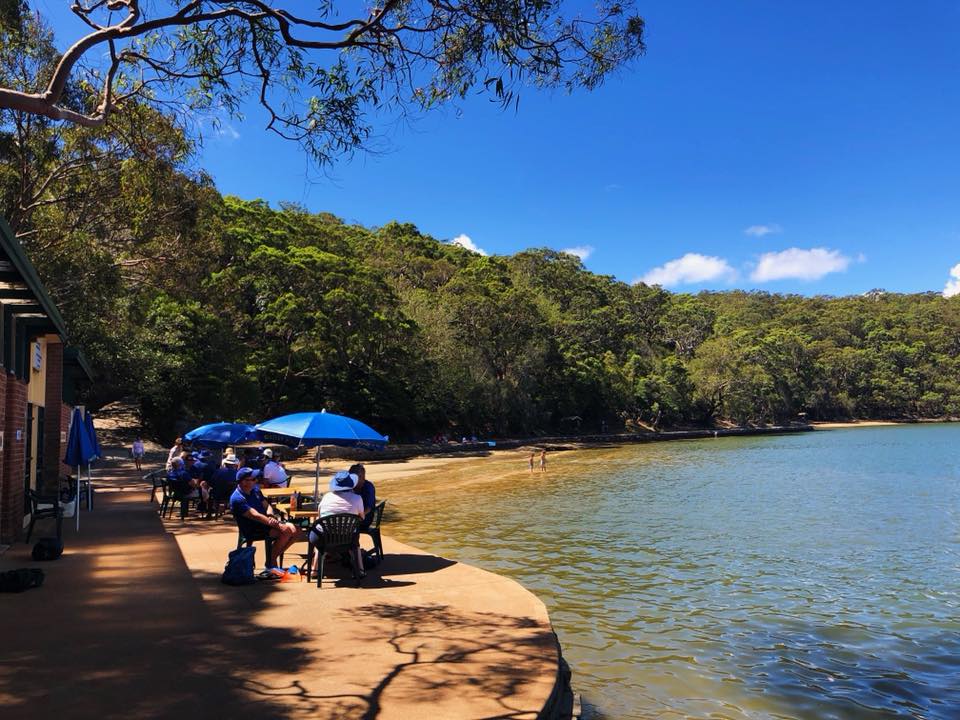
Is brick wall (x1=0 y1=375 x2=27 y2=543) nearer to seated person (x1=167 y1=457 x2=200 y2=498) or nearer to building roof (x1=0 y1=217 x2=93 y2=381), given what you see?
building roof (x1=0 y1=217 x2=93 y2=381)

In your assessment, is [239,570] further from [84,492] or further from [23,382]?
[84,492]

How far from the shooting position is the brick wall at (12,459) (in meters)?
8.68

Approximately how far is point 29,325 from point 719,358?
68.6 meters

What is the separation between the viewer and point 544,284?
2977 inches

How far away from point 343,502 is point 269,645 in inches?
91.6

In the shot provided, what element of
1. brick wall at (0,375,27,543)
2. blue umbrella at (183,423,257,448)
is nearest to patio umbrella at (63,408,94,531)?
brick wall at (0,375,27,543)

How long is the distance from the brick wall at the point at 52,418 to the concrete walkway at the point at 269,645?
5.50 meters

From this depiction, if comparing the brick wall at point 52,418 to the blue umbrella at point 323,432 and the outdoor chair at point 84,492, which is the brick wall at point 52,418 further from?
the blue umbrella at point 323,432

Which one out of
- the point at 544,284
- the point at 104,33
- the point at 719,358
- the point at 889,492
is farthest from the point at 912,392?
the point at 104,33

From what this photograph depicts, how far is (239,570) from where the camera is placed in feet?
23.7

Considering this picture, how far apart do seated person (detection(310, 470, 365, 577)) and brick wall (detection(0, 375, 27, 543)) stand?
4.38 m

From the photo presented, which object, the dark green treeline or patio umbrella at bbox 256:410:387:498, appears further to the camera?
the dark green treeline

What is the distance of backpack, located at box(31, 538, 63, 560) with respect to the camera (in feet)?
27.0

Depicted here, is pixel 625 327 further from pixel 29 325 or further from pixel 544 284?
pixel 29 325
